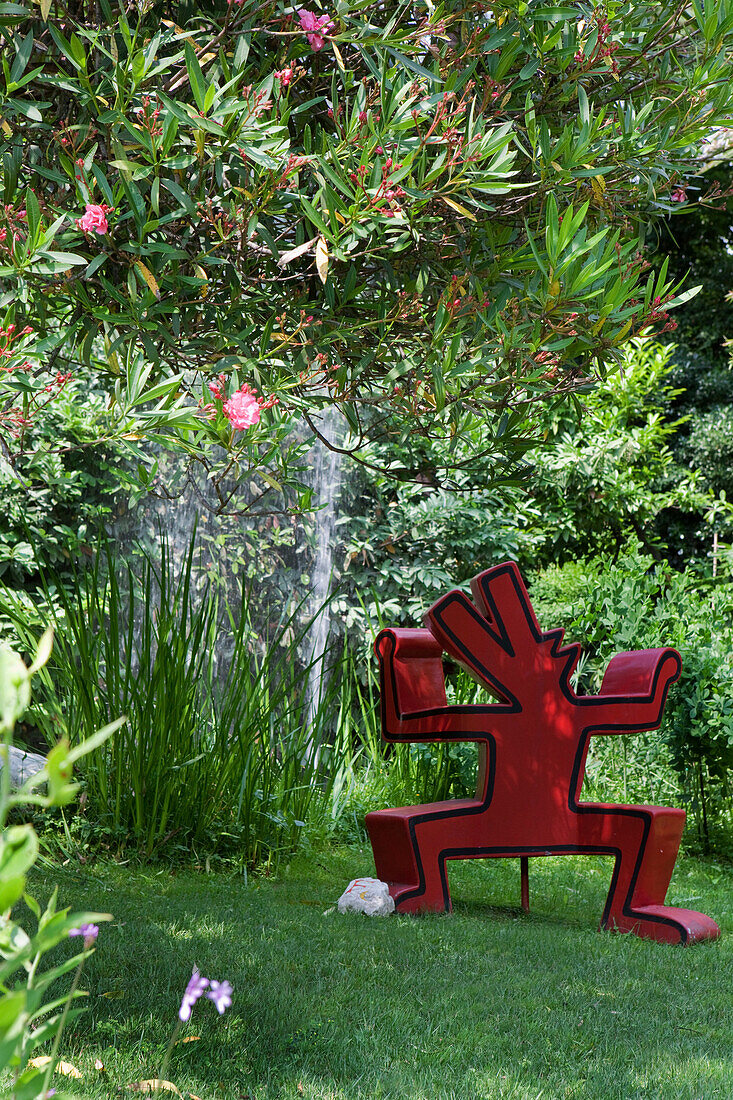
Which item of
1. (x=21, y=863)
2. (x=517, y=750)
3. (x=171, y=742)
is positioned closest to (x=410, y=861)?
(x=517, y=750)

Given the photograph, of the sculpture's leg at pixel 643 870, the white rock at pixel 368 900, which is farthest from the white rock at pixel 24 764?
the sculpture's leg at pixel 643 870

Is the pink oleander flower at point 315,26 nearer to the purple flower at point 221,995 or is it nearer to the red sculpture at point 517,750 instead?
the purple flower at point 221,995

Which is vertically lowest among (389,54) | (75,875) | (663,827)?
(75,875)

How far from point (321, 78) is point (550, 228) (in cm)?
85

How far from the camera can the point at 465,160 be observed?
2.13 metres

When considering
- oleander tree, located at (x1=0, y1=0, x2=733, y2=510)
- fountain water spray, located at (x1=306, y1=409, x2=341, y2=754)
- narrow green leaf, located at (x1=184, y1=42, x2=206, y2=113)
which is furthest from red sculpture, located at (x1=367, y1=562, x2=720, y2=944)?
fountain water spray, located at (x1=306, y1=409, x2=341, y2=754)

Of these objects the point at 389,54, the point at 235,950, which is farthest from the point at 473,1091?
the point at 389,54

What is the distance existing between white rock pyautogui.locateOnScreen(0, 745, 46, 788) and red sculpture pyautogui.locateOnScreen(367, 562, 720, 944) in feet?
7.15

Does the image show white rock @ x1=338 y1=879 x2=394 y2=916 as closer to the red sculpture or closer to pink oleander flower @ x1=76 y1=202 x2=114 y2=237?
the red sculpture

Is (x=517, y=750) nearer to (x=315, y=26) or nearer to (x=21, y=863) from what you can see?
(x=315, y=26)

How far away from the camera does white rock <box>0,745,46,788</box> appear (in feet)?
16.9

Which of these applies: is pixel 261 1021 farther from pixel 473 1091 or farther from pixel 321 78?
pixel 321 78

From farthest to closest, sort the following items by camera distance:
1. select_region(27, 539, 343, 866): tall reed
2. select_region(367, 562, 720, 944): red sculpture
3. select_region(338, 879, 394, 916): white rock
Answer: select_region(27, 539, 343, 866): tall reed < select_region(367, 562, 720, 944): red sculpture < select_region(338, 879, 394, 916): white rock

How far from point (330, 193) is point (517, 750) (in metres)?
2.71
